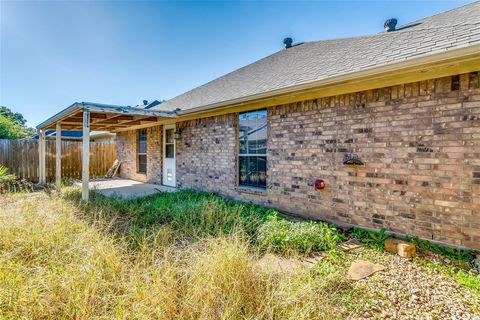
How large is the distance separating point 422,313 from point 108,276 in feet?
10.2

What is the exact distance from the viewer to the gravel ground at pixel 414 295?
2234 millimetres

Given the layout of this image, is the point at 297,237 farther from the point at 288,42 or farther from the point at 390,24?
the point at 288,42

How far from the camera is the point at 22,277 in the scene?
101 inches

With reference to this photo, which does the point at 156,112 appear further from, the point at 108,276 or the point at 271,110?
the point at 108,276

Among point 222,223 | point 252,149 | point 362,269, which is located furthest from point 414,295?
point 252,149

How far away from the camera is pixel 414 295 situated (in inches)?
99.3

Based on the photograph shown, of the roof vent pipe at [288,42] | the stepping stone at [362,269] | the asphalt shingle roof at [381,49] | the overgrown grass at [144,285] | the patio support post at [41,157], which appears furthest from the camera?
the patio support post at [41,157]

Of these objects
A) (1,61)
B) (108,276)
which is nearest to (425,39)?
(108,276)

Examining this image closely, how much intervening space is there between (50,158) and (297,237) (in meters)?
13.3

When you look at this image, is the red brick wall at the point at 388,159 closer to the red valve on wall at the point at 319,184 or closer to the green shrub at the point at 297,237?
the red valve on wall at the point at 319,184

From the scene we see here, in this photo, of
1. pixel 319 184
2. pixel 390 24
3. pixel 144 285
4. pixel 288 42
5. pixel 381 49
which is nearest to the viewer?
pixel 144 285

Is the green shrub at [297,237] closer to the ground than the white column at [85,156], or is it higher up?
closer to the ground

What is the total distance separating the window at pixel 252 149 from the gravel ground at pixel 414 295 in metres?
3.27

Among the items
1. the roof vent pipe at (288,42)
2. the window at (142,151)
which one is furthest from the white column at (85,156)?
the roof vent pipe at (288,42)
